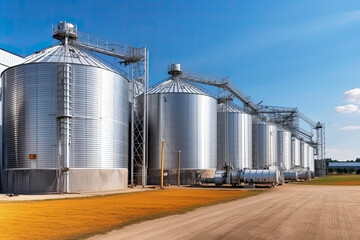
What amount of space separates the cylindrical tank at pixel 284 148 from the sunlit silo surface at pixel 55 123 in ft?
228

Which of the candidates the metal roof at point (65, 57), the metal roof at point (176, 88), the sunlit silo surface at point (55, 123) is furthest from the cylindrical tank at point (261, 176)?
the metal roof at point (65, 57)

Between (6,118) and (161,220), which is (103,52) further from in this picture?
(161,220)

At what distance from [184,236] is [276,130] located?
93858mm

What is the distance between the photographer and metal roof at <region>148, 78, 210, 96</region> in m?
66.9

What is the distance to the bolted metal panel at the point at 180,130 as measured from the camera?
64.0m

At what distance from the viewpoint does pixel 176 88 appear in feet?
221

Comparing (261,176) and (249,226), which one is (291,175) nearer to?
(261,176)

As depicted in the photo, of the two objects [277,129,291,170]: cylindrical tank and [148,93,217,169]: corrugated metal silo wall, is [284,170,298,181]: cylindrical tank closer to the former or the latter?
[277,129,291,170]: cylindrical tank

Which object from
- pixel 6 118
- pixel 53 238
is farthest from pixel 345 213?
pixel 6 118

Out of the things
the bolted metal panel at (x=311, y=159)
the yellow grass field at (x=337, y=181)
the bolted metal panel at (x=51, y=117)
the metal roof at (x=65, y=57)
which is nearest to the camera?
the bolted metal panel at (x=51, y=117)

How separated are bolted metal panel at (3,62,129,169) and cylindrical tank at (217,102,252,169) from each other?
32.3 meters

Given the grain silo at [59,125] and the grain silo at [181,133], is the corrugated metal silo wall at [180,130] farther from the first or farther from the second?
the grain silo at [59,125]

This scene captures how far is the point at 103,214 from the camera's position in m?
23.4

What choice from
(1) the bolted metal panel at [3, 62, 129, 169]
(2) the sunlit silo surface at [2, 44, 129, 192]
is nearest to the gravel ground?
(2) the sunlit silo surface at [2, 44, 129, 192]
